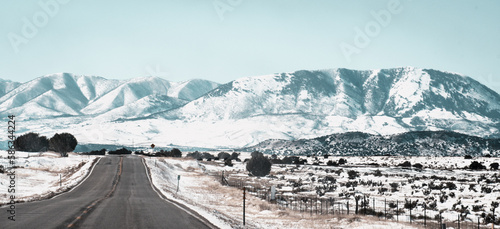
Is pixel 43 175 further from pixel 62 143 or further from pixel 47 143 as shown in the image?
pixel 47 143

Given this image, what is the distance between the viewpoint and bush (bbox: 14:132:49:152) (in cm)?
11724

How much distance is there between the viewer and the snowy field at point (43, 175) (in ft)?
155

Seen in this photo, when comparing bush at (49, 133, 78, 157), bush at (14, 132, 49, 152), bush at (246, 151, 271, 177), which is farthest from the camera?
bush at (14, 132, 49, 152)

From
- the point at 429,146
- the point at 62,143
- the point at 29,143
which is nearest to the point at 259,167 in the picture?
the point at 62,143

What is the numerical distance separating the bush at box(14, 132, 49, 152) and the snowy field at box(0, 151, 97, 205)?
29.3m

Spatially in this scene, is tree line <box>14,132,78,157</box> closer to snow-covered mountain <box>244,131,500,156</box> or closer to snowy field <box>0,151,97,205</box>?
snowy field <box>0,151,97,205</box>

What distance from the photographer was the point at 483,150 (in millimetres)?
168375

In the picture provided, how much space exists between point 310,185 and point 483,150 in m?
133

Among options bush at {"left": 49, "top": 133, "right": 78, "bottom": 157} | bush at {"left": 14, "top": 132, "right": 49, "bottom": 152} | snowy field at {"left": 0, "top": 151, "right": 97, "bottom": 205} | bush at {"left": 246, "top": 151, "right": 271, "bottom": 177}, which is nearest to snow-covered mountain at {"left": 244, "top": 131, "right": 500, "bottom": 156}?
bush at {"left": 246, "top": 151, "right": 271, "bottom": 177}

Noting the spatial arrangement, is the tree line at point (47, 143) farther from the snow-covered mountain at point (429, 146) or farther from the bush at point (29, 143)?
the snow-covered mountain at point (429, 146)

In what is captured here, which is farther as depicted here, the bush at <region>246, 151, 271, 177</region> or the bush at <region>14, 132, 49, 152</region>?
the bush at <region>14, 132, 49, 152</region>

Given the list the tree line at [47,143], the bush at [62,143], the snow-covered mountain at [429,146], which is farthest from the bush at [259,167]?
the snow-covered mountain at [429,146]

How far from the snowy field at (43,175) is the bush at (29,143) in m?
29.3

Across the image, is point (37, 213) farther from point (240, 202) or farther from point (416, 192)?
point (416, 192)
